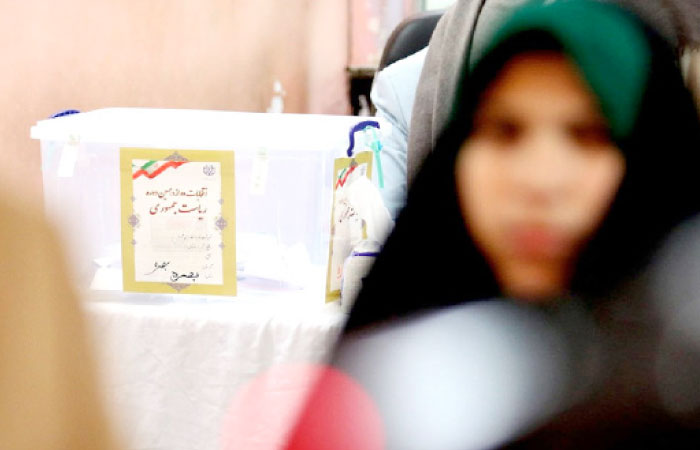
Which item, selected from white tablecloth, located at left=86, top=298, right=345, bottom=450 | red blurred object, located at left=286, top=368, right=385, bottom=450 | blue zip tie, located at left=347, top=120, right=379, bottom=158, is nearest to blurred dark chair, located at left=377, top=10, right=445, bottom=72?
blue zip tie, located at left=347, top=120, right=379, bottom=158

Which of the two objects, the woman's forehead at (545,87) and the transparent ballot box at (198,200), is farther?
the transparent ballot box at (198,200)

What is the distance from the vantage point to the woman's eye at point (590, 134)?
10.5 inches

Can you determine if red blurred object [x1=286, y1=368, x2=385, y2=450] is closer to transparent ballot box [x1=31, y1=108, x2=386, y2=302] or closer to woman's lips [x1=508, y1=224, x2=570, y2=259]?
woman's lips [x1=508, y1=224, x2=570, y2=259]

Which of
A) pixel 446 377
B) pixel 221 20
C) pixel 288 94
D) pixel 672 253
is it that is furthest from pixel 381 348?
pixel 288 94

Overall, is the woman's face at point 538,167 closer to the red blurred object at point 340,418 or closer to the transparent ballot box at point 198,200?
the red blurred object at point 340,418

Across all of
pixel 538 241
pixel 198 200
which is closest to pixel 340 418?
pixel 538 241

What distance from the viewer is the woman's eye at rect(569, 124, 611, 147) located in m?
0.27

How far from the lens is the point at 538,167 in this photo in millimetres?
→ 262

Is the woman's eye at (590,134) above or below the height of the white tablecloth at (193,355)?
above

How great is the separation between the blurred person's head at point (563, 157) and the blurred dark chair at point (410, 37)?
4.41ft

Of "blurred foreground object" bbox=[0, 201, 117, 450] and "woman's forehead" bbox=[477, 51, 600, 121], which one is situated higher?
"woman's forehead" bbox=[477, 51, 600, 121]

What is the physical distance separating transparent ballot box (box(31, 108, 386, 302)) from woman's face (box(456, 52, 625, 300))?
70 centimetres

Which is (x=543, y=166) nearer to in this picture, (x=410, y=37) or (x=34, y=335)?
(x=34, y=335)

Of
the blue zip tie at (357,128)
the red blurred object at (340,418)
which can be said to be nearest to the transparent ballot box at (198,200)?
the blue zip tie at (357,128)
